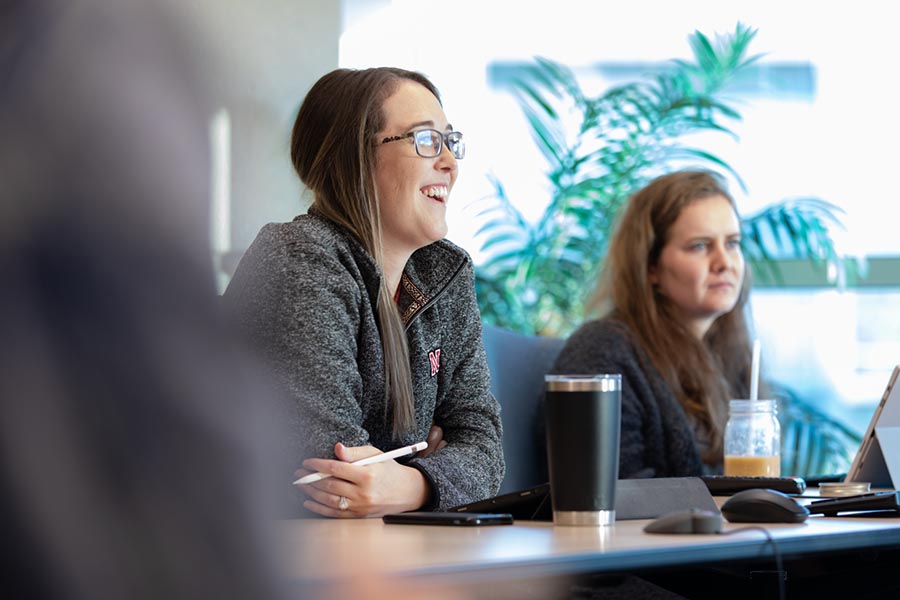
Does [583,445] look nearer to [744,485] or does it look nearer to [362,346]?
[744,485]

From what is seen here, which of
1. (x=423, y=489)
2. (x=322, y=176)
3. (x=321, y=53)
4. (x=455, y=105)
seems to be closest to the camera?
(x=423, y=489)

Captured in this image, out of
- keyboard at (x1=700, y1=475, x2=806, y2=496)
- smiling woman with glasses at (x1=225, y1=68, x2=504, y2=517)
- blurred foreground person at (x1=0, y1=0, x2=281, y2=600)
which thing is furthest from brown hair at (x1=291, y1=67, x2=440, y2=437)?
blurred foreground person at (x1=0, y1=0, x2=281, y2=600)

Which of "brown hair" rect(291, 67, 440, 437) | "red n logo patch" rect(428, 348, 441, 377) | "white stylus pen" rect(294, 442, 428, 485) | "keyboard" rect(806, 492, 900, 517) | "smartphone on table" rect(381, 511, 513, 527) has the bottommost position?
"smartphone on table" rect(381, 511, 513, 527)

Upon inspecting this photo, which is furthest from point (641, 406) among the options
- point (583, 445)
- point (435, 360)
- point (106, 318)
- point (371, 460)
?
point (106, 318)

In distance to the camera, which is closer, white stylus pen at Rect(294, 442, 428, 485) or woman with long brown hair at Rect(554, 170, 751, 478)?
white stylus pen at Rect(294, 442, 428, 485)

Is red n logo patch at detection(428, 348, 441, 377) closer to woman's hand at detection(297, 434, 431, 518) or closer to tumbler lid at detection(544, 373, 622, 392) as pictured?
woman's hand at detection(297, 434, 431, 518)

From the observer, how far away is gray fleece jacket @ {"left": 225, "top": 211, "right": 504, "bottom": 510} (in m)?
1.61

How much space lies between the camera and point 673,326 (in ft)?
9.05

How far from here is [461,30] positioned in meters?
4.25

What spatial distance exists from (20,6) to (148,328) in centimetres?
12

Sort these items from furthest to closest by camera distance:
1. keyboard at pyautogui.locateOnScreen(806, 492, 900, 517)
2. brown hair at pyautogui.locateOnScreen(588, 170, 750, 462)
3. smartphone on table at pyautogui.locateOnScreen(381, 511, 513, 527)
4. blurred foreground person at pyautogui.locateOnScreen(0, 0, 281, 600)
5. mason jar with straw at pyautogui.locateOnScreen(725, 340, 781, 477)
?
brown hair at pyautogui.locateOnScreen(588, 170, 750, 462) → mason jar with straw at pyautogui.locateOnScreen(725, 340, 781, 477) → keyboard at pyautogui.locateOnScreen(806, 492, 900, 517) → smartphone on table at pyautogui.locateOnScreen(381, 511, 513, 527) → blurred foreground person at pyautogui.locateOnScreen(0, 0, 281, 600)

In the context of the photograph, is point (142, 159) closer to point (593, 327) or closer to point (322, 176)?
point (322, 176)

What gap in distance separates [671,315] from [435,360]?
1048 mm

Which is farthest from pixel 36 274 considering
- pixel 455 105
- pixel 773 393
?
pixel 455 105
